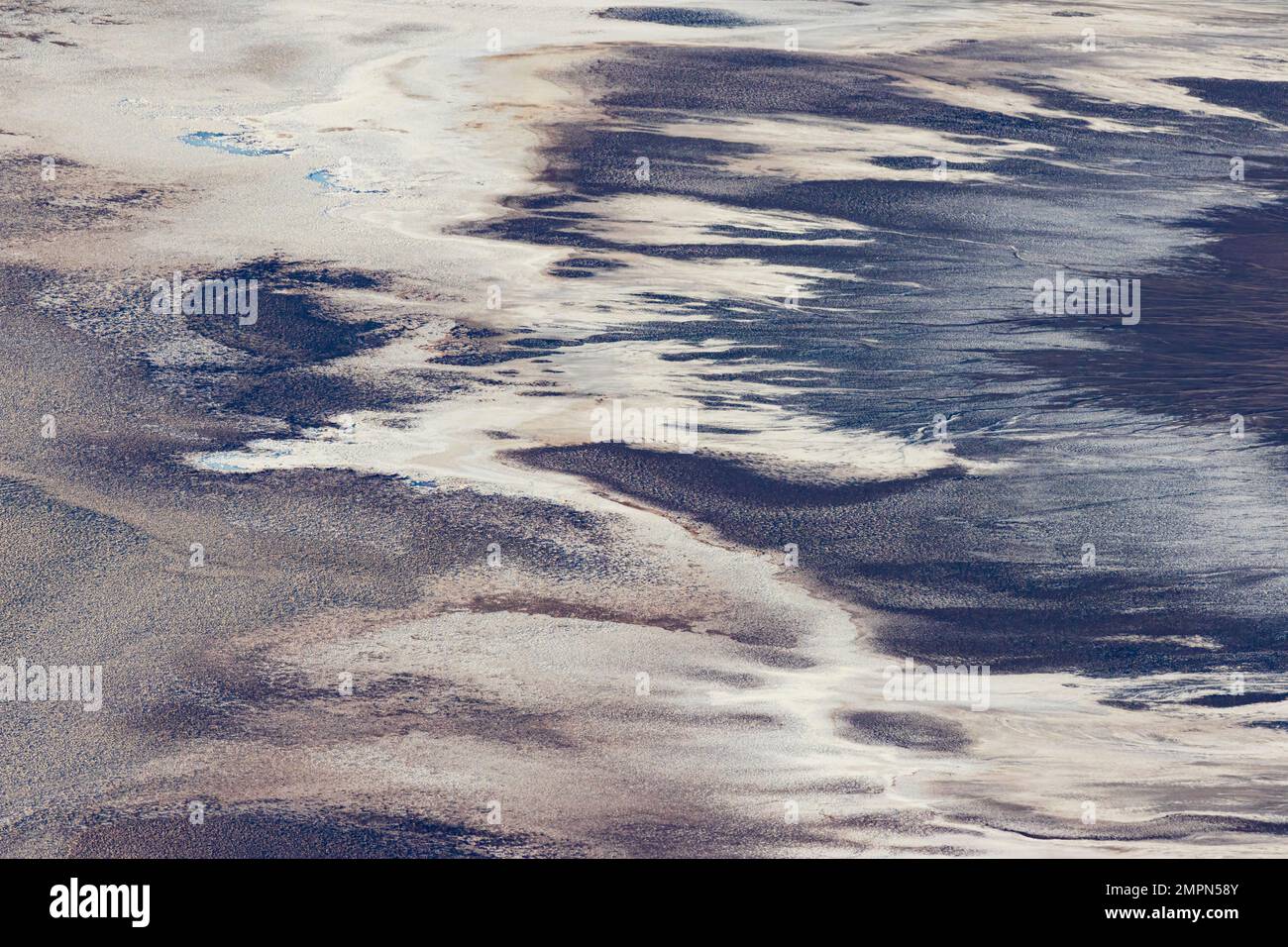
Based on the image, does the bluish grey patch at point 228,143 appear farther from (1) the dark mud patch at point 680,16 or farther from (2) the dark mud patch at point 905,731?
(2) the dark mud patch at point 905,731

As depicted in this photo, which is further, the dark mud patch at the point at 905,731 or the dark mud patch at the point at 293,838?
the dark mud patch at the point at 905,731

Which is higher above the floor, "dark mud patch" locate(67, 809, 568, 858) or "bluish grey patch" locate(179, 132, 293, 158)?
"bluish grey patch" locate(179, 132, 293, 158)

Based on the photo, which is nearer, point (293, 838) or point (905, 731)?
point (293, 838)

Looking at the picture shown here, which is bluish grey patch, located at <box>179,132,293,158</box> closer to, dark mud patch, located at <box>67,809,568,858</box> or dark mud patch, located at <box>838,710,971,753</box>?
dark mud patch, located at <box>67,809,568,858</box>

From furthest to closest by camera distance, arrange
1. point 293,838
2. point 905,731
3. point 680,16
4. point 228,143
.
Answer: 1. point 680,16
2. point 228,143
3. point 905,731
4. point 293,838

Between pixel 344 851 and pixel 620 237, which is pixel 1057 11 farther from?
pixel 344 851

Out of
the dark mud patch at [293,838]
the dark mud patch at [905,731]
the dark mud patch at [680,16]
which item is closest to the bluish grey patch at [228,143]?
the dark mud patch at [680,16]

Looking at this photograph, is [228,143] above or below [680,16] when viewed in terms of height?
below

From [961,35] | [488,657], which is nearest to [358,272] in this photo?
[488,657]

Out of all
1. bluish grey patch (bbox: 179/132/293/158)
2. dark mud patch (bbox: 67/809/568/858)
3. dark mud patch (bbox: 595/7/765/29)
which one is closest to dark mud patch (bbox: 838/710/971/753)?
dark mud patch (bbox: 67/809/568/858)

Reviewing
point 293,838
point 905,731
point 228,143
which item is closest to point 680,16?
point 228,143

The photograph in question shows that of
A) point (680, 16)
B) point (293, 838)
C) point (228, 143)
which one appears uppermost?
point (680, 16)

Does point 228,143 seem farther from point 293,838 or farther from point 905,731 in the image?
point 905,731
